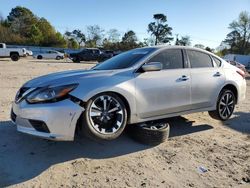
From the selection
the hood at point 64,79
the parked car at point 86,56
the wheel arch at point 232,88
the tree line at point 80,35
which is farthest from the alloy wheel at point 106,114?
the tree line at point 80,35

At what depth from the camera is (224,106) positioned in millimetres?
6715

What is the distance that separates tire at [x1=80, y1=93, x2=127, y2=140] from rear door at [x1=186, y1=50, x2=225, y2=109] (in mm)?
1642

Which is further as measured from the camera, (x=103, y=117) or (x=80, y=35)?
(x=80, y=35)

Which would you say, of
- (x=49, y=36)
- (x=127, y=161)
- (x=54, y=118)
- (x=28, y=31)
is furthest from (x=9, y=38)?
(x=127, y=161)

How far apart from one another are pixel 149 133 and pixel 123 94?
2.56ft

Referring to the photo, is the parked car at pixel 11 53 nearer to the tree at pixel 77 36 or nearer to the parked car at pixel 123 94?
the parked car at pixel 123 94

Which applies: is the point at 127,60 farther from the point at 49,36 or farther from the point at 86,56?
the point at 49,36

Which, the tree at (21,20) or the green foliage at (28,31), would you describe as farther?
the tree at (21,20)

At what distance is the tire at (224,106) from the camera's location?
6.57 metres

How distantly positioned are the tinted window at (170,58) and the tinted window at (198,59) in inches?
10.9

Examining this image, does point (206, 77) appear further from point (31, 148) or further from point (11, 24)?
point (11, 24)

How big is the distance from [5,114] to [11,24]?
290 ft

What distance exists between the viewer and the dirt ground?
13.2 feet

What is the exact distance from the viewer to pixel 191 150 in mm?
5137
